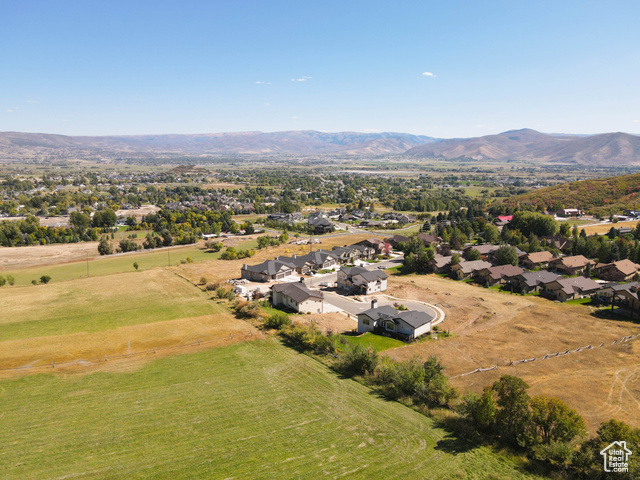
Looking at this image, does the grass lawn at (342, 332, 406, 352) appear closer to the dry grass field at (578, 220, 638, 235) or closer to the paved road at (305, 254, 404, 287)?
the paved road at (305, 254, 404, 287)

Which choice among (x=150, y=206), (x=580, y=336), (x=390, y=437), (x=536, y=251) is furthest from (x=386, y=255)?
(x=150, y=206)

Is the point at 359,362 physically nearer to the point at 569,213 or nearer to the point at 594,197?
the point at 569,213

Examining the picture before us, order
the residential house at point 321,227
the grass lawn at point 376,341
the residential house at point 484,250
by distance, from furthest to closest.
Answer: the residential house at point 321,227 → the residential house at point 484,250 → the grass lawn at point 376,341

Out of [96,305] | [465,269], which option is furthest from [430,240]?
[96,305]

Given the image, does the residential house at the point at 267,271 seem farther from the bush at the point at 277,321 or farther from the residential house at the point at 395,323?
the residential house at the point at 395,323

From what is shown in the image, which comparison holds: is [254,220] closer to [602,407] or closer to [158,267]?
[158,267]

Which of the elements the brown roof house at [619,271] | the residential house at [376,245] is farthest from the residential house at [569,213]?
the residential house at [376,245]
